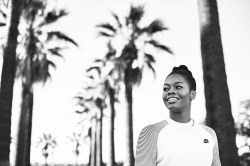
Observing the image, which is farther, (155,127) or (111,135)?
(111,135)

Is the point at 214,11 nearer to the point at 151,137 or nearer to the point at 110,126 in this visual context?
the point at 151,137

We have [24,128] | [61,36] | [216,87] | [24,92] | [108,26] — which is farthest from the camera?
[108,26]

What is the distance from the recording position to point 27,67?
15961 mm

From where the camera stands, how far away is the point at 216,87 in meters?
5.85

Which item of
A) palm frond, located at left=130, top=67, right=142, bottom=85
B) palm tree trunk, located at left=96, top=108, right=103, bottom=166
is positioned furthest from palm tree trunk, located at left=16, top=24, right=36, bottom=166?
palm tree trunk, located at left=96, top=108, right=103, bottom=166

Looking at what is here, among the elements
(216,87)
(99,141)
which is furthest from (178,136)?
(99,141)

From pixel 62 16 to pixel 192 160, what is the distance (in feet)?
50.8

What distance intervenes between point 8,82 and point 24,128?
25.1 ft

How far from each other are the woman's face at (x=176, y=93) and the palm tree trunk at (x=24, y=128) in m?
15.0

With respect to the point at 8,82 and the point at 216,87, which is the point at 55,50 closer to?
the point at 8,82

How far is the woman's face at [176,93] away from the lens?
1.74 meters

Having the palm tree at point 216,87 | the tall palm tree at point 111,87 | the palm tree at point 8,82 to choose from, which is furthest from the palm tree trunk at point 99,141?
the palm tree at point 216,87

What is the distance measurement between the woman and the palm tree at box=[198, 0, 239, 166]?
390 centimetres

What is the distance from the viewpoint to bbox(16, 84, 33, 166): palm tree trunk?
15797mm
